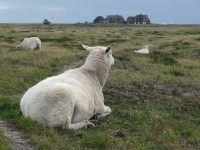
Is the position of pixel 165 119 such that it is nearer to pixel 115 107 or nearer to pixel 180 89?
pixel 115 107

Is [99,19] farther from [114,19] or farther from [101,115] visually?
[101,115]

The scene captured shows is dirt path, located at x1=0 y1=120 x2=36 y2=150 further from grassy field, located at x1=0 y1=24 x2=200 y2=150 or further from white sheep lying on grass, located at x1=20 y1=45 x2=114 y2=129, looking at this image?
white sheep lying on grass, located at x1=20 y1=45 x2=114 y2=129

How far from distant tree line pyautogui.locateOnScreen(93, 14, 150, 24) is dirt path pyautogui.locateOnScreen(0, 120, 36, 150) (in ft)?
547

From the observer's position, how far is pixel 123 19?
184750 millimetres

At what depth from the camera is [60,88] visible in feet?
31.8

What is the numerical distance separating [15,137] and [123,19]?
177489mm

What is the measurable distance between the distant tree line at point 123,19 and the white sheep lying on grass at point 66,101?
165 meters

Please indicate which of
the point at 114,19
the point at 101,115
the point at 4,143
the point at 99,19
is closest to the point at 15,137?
the point at 4,143

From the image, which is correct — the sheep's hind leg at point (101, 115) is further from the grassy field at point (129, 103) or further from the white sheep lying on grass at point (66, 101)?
the grassy field at point (129, 103)

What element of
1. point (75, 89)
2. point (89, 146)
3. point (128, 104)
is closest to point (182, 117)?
point (128, 104)

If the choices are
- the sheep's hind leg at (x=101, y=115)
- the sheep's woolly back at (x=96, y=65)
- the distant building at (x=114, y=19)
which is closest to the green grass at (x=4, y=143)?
the sheep's hind leg at (x=101, y=115)

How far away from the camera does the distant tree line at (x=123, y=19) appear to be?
177m

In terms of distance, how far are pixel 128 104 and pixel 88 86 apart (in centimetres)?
199

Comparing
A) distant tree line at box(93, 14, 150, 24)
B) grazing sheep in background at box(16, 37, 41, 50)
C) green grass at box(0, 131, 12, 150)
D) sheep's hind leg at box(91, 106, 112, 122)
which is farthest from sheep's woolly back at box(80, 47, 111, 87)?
distant tree line at box(93, 14, 150, 24)
